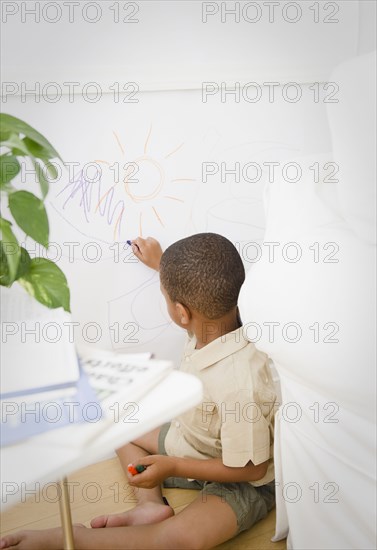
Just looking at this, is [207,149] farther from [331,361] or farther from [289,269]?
[331,361]

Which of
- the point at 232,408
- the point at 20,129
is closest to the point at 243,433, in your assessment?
the point at 232,408

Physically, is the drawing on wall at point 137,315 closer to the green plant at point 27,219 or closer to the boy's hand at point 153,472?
the boy's hand at point 153,472

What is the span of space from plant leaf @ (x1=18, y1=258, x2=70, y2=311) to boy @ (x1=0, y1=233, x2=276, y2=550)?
0.40 m

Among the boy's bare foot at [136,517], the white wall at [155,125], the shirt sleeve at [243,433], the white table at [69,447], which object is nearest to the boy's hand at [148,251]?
the white wall at [155,125]

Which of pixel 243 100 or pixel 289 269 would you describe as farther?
pixel 243 100

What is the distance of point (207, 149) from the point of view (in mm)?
1296

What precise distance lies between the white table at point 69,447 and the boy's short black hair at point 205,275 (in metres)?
0.49

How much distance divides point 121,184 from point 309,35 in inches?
21.4

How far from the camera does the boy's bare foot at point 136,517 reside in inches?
41.0

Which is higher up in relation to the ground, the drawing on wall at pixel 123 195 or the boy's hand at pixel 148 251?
the drawing on wall at pixel 123 195

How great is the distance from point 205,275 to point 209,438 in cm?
30

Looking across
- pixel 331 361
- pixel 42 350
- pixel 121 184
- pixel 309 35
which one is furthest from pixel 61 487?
pixel 309 35

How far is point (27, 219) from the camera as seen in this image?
676 mm
